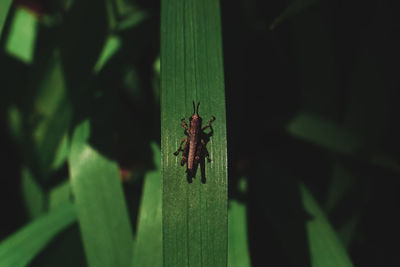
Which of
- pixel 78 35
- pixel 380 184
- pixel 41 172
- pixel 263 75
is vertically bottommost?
pixel 380 184

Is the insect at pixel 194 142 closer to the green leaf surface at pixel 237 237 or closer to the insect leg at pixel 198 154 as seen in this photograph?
the insect leg at pixel 198 154

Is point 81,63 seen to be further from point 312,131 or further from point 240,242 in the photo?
point 312,131

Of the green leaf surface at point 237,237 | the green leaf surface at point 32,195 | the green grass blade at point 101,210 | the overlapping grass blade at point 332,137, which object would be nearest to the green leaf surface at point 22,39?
the green leaf surface at point 32,195

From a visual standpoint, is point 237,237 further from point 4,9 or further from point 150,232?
point 4,9

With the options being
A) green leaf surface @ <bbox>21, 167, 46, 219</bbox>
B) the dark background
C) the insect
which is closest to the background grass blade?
the insect

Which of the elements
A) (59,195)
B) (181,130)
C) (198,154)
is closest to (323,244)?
(198,154)

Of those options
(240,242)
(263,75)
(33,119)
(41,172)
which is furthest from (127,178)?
(263,75)
